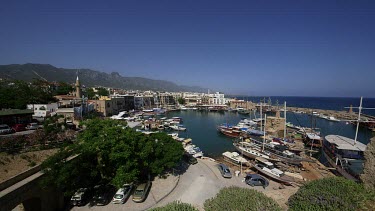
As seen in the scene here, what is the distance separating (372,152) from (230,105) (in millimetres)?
101563

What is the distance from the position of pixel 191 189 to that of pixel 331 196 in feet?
39.7

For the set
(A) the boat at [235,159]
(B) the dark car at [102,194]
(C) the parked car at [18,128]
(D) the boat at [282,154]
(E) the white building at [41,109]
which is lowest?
(A) the boat at [235,159]

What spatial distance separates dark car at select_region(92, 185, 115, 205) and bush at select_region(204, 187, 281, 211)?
34.6 feet

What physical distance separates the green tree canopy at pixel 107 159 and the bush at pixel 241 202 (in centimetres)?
932

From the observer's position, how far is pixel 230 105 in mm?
112125

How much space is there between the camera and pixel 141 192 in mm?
16188

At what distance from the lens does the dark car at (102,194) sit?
15445 millimetres

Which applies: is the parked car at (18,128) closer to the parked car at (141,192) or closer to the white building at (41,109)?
the white building at (41,109)

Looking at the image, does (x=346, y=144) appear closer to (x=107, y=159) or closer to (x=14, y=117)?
(x=107, y=159)

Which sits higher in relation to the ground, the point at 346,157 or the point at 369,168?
the point at 369,168

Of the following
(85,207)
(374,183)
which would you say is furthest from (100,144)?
(374,183)

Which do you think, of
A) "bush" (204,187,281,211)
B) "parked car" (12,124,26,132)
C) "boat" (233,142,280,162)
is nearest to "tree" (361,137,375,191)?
"bush" (204,187,281,211)

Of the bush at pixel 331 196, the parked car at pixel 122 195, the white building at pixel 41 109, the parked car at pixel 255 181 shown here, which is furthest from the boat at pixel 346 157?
the white building at pixel 41 109

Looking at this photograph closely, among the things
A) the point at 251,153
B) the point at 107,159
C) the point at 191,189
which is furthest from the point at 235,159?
the point at 107,159
